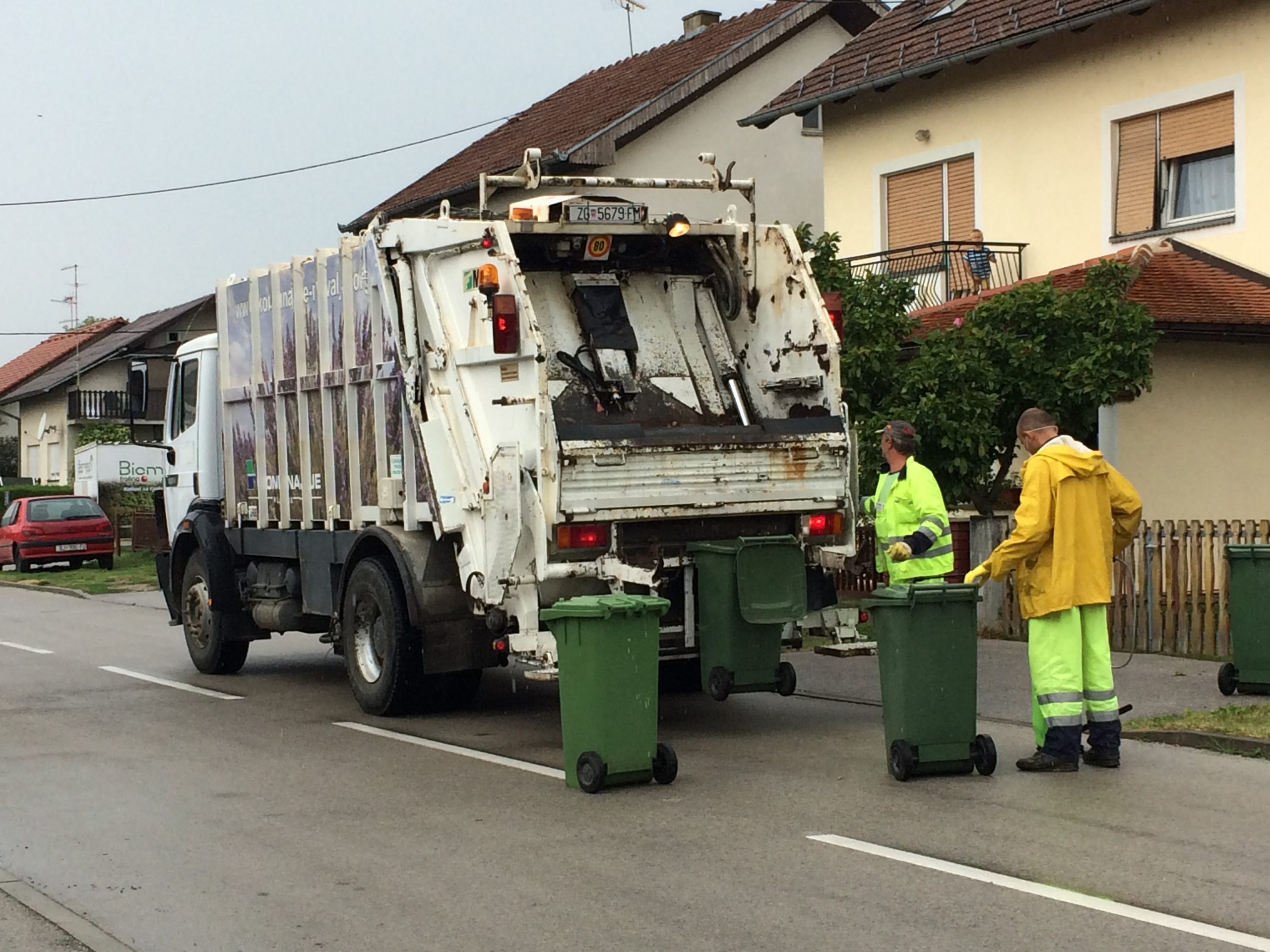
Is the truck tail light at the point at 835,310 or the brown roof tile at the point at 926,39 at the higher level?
the brown roof tile at the point at 926,39

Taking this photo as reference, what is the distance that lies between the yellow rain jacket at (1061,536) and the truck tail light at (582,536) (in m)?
2.18

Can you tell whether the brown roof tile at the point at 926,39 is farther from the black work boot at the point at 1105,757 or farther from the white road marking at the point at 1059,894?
the white road marking at the point at 1059,894

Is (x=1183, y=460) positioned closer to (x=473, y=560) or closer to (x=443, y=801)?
(x=473, y=560)

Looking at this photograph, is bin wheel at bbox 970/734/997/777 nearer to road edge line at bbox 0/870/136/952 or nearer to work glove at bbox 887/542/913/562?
work glove at bbox 887/542/913/562

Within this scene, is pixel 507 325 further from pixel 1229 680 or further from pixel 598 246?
pixel 1229 680

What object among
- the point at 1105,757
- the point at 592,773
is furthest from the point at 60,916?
the point at 1105,757

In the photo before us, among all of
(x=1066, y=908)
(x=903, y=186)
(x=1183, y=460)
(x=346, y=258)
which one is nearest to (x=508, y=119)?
(x=903, y=186)

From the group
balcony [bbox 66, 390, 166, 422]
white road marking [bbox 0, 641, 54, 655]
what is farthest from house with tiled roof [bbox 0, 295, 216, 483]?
white road marking [bbox 0, 641, 54, 655]

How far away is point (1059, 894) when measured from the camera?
6.03 metres

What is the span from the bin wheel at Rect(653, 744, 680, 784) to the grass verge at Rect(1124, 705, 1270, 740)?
113 inches

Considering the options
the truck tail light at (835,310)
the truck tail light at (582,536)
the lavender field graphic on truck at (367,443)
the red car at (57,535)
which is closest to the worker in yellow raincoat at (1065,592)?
the truck tail light at (582,536)

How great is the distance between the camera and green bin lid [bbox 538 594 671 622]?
26.7 feet

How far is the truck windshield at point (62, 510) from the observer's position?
3178 centimetres

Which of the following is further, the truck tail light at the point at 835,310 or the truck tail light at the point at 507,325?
the truck tail light at the point at 835,310
